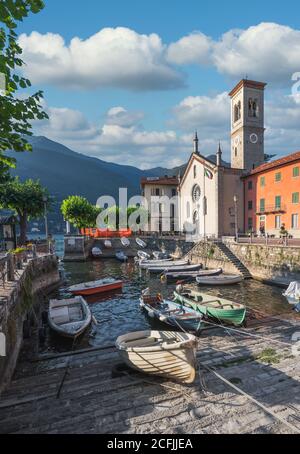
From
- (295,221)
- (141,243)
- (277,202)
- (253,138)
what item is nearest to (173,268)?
(295,221)

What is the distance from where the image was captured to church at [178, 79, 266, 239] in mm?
48438

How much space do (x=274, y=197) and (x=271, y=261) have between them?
646 inches

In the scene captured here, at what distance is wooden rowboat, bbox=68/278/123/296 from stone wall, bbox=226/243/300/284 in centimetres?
1471

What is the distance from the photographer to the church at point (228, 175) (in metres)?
48.4

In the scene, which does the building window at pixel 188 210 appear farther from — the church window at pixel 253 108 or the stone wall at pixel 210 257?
the church window at pixel 253 108

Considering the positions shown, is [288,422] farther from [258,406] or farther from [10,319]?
[10,319]

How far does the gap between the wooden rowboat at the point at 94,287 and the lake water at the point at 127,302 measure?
2.51 feet

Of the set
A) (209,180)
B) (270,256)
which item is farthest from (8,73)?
(209,180)

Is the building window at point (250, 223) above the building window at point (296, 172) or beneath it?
beneath

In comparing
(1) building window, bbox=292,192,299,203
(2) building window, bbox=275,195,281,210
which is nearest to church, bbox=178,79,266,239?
(2) building window, bbox=275,195,281,210

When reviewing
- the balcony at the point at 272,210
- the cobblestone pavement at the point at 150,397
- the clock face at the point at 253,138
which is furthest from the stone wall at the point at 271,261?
the clock face at the point at 253,138

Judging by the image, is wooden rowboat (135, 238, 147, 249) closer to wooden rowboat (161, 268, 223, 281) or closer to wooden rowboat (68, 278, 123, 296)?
wooden rowboat (161, 268, 223, 281)

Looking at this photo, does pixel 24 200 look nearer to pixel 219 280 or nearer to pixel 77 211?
pixel 77 211
